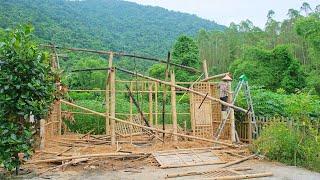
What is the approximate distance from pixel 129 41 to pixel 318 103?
27.7 metres

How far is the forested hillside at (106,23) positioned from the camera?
30359 mm

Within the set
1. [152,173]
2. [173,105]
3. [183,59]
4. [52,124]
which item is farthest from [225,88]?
[183,59]

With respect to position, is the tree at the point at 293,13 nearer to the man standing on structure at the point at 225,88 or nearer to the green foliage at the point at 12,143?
the man standing on structure at the point at 225,88

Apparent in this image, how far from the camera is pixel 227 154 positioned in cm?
1082

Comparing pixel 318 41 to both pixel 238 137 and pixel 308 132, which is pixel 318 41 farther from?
pixel 308 132

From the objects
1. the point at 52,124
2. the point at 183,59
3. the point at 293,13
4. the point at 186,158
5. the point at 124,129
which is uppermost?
the point at 293,13

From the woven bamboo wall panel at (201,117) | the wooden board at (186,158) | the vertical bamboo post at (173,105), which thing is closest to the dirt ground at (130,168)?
the wooden board at (186,158)

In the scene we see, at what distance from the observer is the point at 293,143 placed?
391 inches

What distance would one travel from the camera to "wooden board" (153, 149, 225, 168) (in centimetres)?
969

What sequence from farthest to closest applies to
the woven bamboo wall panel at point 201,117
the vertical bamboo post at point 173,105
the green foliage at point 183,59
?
1. the green foliage at point 183,59
2. the woven bamboo wall panel at point 201,117
3. the vertical bamboo post at point 173,105

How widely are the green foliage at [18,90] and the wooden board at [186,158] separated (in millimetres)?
3098

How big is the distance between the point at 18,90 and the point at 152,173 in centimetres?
330

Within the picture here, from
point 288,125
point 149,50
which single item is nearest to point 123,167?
point 288,125

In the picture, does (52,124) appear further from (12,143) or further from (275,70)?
(275,70)
